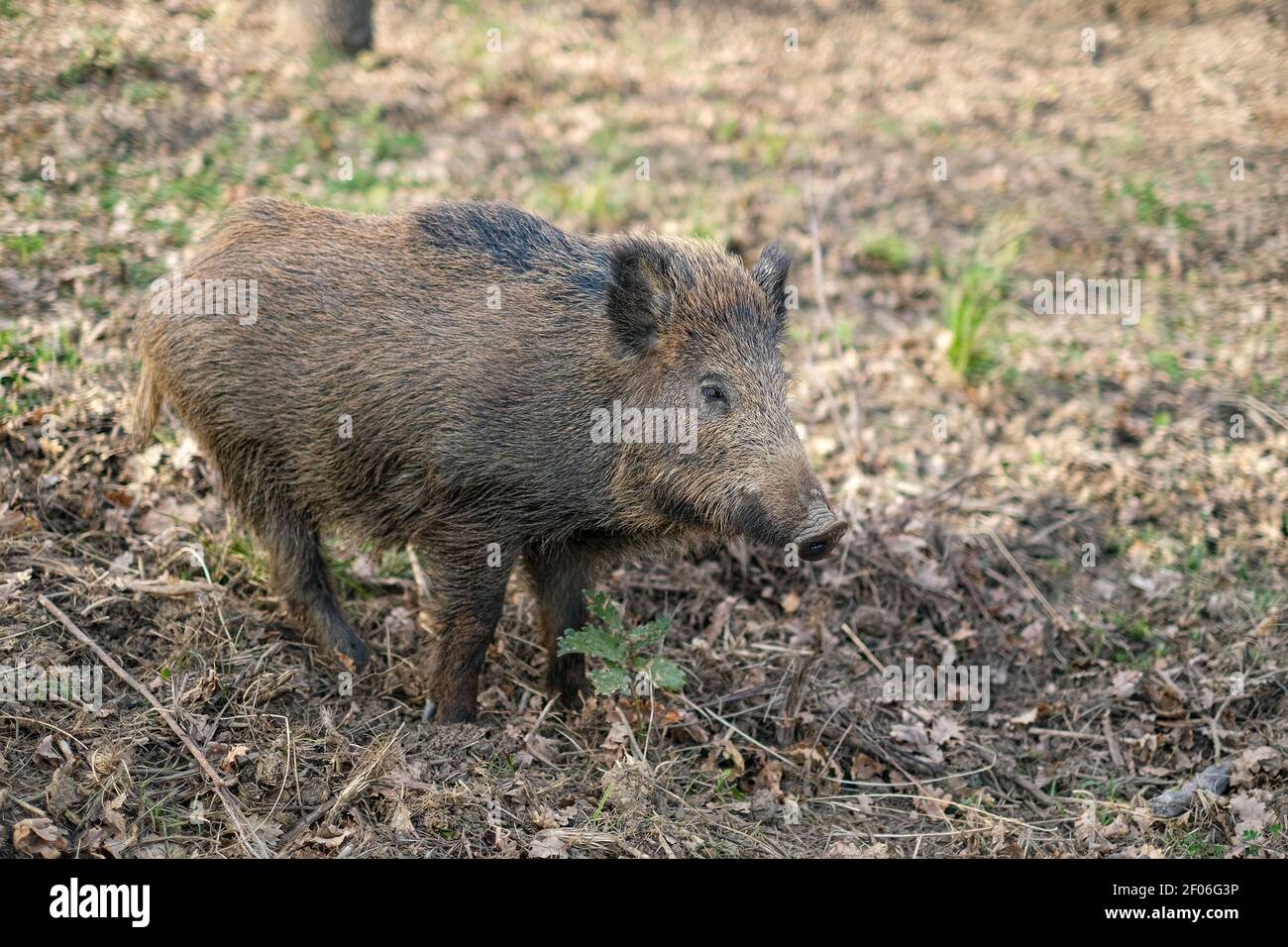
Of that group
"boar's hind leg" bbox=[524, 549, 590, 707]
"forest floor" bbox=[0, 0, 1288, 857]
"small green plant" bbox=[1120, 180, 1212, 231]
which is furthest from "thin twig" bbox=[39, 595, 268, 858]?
"small green plant" bbox=[1120, 180, 1212, 231]

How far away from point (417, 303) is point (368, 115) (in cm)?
512

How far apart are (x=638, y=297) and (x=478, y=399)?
30.3 inches

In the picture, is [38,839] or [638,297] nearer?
[38,839]

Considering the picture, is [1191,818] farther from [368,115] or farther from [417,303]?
[368,115]

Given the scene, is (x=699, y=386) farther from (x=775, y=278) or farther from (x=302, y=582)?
(x=302, y=582)

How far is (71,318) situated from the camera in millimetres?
6441


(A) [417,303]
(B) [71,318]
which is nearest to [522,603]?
(A) [417,303]

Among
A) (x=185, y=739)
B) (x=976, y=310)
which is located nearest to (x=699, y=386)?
(x=185, y=739)

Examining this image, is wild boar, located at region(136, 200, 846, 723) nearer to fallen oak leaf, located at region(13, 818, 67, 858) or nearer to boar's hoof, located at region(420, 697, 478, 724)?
boar's hoof, located at region(420, 697, 478, 724)

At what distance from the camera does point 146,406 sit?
5336 mm

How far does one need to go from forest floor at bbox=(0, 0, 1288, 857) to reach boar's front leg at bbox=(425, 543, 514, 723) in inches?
5.7

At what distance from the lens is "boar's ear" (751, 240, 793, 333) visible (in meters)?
5.01

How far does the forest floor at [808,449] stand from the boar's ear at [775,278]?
5.03 feet

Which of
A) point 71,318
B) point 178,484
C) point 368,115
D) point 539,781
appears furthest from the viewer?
point 368,115
